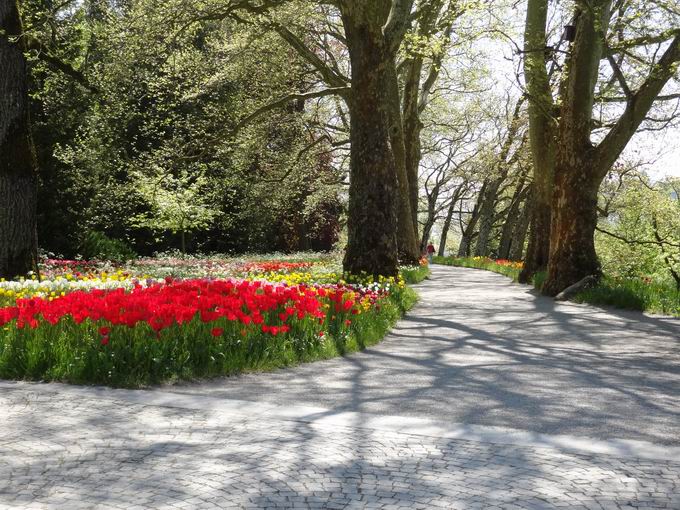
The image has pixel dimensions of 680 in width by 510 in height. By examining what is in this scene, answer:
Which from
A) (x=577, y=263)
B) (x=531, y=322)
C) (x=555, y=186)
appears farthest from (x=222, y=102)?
(x=531, y=322)

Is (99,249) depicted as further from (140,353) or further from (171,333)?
(140,353)

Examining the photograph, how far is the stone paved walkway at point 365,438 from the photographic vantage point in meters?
3.30

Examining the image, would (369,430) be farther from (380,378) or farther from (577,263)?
(577,263)

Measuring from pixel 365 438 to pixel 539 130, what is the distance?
51.0 feet

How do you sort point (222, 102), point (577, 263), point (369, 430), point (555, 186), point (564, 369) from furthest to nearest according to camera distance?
point (222, 102)
point (555, 186)
point (577, 263)
point (564, 369)
point (369, 430)

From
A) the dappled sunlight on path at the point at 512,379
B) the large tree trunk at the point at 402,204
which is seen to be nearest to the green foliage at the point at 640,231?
the large tree trunk at the point at 402,204

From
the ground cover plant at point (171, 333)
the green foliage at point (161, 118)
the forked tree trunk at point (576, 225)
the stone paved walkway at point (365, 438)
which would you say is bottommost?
the stone paved walkway at point (365, 438)

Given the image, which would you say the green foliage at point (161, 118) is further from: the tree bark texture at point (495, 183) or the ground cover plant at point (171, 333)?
the tree bark texture at point (495, 183)

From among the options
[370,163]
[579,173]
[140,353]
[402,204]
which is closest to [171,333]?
[140,353]

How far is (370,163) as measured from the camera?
13.2 metres

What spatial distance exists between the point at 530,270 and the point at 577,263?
216 inches

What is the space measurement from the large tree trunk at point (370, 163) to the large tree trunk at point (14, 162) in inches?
230

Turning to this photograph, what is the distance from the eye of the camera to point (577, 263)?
14117mm

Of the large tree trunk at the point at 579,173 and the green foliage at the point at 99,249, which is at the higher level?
the large tree trunk at the point at 579,173
